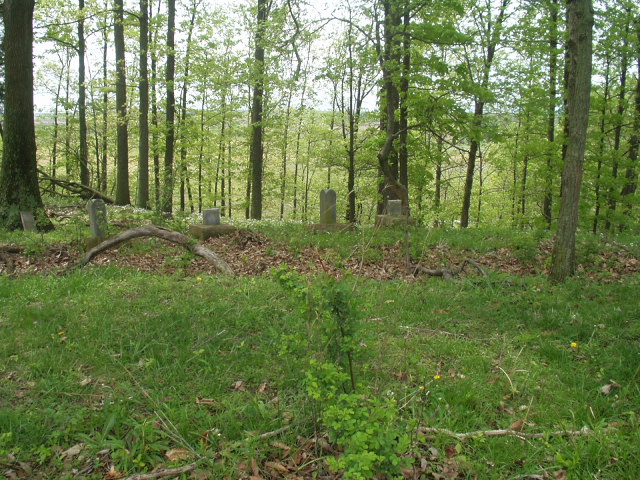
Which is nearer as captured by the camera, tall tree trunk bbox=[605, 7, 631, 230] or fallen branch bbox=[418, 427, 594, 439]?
fallen branch bbox=[418, 427, 594, 439]

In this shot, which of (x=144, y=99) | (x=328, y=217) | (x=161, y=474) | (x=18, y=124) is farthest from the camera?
(x=144, y=99)

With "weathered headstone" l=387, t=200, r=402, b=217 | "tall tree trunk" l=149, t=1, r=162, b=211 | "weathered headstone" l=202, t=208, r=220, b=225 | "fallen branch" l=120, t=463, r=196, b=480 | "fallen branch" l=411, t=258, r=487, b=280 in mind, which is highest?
"tall tree trunk" l=149, t=1, r=162, b=211

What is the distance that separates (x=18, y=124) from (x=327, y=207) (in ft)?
24.6

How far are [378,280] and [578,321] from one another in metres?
3.03

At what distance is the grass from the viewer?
9.48 ft

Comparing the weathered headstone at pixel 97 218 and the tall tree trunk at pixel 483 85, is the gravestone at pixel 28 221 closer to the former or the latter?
the weathered headstone at pixel 97 218

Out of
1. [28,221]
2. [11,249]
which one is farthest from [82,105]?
[11,249]

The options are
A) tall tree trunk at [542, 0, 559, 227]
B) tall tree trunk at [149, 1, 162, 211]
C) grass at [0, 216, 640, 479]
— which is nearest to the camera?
grass at [0, 216, 640, 479]

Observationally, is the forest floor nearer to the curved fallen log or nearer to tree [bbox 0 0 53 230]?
the curved fallen log

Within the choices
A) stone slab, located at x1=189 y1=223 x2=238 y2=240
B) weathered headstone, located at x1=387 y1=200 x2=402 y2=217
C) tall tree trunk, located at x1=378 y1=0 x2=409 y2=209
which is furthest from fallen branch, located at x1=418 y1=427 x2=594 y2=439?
weathered headstone, located at x1=387 y1=200 x2=402 y2=217

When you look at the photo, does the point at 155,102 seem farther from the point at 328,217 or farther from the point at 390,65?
the point at 390,65

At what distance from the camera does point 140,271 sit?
22.9ft

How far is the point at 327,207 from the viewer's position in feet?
37.3

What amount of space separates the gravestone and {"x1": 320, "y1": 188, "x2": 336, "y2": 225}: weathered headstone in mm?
6756
